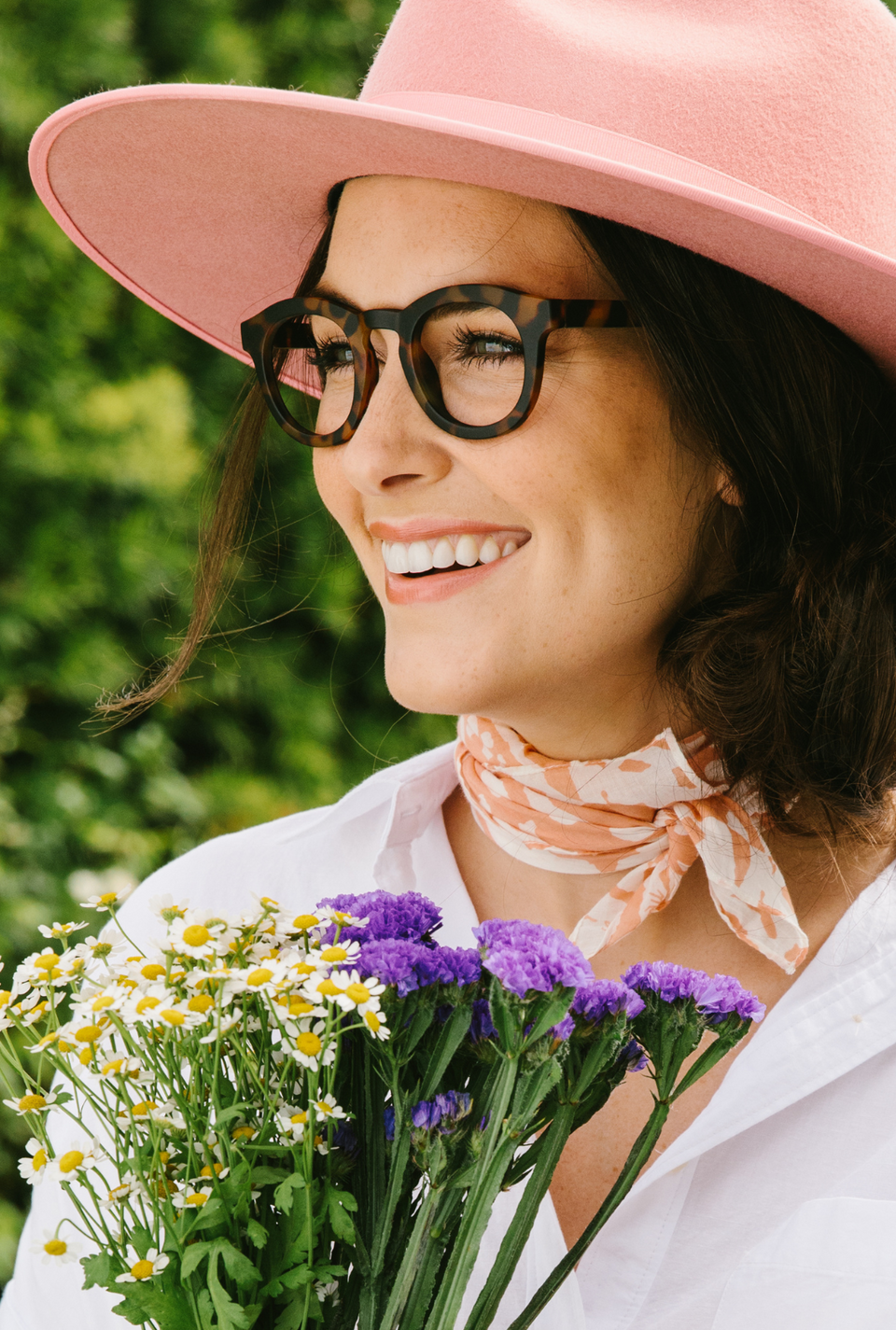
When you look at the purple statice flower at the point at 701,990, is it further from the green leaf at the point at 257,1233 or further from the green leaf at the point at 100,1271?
the green leaf at the point at 100,1271

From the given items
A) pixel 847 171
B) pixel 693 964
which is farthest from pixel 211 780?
pixel 847 171

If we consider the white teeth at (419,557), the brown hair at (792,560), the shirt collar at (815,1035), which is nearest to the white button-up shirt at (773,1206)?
the shirt collar at (815,1035)

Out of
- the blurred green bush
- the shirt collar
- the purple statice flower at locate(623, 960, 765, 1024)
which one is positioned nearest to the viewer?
the purple statice flower at locate(623, 960, 765, 1024)

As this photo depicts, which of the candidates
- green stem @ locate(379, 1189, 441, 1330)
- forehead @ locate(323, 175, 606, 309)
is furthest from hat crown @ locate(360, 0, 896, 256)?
green stem @ locate(379, 1189, 441, 1330)

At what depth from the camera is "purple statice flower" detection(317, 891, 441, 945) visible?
986 millimetres

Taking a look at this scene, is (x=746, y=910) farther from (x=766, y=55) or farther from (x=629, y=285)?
(x=766, y=55)

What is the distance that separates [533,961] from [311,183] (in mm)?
1196

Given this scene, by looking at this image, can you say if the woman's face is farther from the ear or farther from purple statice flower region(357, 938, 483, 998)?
purple statice flower region(357, 938, 483, 998)

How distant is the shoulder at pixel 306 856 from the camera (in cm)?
187

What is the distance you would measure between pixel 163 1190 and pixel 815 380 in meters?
1.13

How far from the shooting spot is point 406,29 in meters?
1.52

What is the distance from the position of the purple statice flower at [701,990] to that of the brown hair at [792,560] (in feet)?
2.01

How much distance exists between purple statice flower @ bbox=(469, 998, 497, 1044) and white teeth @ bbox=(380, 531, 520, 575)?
691 millimetres

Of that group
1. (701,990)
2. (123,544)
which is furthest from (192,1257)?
(123,544)
